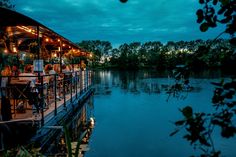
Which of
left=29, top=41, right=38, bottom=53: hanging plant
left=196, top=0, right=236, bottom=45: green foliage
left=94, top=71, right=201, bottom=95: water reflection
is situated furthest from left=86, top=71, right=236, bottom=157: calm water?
left=29, top=41, right=38, bottom=53: hanging plant

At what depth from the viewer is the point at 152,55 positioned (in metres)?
108

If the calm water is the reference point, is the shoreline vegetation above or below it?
above

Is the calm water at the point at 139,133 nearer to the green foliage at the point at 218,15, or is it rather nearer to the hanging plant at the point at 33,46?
the green foliage at the point at 218,15

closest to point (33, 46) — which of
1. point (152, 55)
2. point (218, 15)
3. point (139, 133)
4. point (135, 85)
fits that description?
point (139, 133)

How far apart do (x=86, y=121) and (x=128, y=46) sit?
10682cm

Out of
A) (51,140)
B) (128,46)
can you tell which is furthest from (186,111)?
(128,46)

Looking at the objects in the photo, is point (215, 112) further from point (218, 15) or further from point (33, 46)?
point (33, 46)

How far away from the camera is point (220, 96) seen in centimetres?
158

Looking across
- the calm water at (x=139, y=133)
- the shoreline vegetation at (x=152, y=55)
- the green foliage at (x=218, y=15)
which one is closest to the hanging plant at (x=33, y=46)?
the calm water at (x=139, y=133)

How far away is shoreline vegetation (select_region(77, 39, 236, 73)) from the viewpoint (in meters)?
1.63

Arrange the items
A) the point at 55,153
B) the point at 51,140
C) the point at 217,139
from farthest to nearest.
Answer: the point at 217,139 < the point at 51,140 < the point at 55,153

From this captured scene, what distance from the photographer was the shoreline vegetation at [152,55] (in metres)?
1.63

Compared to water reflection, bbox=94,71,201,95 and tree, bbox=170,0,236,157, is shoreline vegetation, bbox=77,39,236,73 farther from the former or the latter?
water reflection, bbox=94,71,201,95

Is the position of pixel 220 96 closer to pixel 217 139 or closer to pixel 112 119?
pixel 217 139
